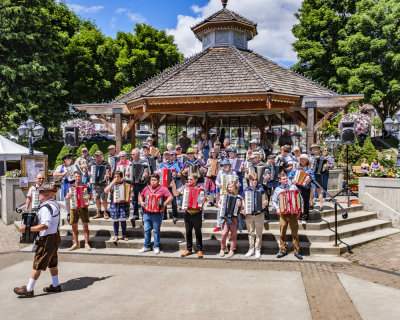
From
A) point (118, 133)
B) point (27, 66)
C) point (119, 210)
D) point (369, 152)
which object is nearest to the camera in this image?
point (119, 210)

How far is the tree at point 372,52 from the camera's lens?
2720 centimetres

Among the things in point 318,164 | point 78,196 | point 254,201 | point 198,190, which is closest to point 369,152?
point 318,164

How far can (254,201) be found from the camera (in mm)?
8180

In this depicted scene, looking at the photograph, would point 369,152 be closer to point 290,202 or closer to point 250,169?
point 250,169

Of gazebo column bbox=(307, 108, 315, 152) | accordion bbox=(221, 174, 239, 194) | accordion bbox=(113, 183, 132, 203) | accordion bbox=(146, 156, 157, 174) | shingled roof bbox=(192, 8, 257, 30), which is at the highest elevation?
shingled roof bbox=(192, 8, 257, 30)

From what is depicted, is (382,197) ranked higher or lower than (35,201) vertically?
lower

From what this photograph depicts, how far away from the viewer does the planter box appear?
38.0ft

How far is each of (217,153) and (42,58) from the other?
19.7m

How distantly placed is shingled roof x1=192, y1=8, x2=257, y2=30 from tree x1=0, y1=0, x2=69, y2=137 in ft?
39.9

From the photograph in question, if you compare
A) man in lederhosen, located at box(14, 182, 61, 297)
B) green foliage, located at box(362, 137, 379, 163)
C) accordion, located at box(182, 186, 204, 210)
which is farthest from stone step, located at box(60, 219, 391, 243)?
green foliage, located at box(362, 137, 379, 163)

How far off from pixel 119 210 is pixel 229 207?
296 cm

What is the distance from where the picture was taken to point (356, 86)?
27406 mm

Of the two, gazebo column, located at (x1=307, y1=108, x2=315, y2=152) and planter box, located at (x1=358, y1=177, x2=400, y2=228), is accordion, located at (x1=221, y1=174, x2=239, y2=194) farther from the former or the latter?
gazebo column, located at (x1=307, y1=108, x2=315, y2=152)

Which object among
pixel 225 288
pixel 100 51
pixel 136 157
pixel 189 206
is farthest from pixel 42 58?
Result: pixel 225 288
